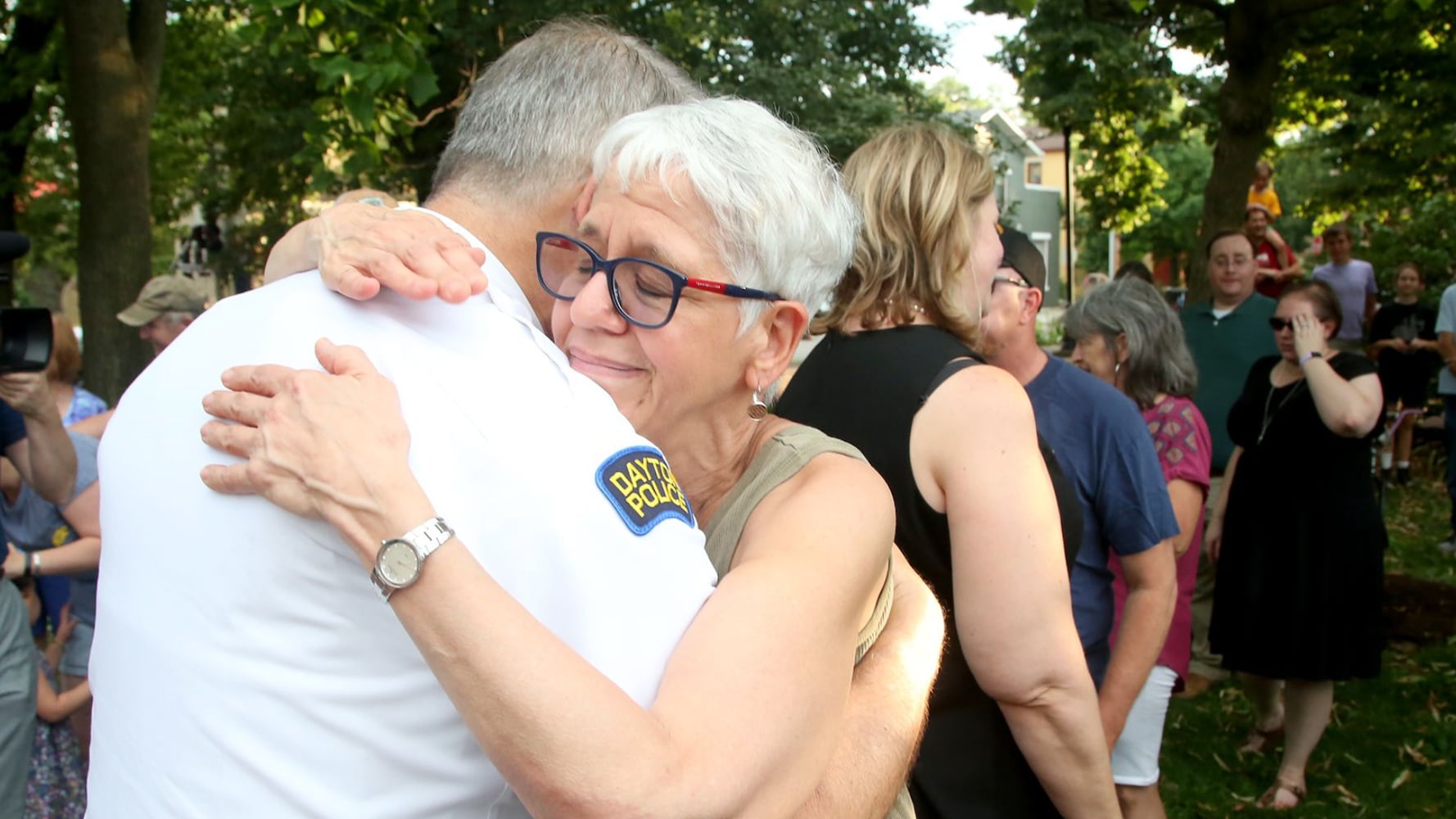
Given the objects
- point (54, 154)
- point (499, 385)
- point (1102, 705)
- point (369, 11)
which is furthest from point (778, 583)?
point (54, 154)

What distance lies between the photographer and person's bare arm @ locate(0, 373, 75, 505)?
4.04m

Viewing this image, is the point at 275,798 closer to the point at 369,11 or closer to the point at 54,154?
the point at 369,11

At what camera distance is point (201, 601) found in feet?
4.42

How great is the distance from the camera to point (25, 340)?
3.69 metres

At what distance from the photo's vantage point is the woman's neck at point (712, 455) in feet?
6.29

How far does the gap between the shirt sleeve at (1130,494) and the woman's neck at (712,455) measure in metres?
1.64

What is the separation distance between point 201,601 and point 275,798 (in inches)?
9.0

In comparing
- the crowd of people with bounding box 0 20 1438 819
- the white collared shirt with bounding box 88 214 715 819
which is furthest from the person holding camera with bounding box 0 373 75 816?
the white collared shirt with bounding box 88 214 715 819

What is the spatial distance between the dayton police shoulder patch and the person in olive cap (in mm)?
5776

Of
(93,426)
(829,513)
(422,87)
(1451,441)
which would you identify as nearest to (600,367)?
(829,513)

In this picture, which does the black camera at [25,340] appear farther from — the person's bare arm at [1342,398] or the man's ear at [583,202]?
the person's bare arm at [1342,398]

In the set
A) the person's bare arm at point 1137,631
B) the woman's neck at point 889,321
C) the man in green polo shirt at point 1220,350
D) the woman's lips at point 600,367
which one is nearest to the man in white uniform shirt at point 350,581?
the woman's lips at point 600,367

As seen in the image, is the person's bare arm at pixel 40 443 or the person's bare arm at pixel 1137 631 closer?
the person's bare arm at pixel 1137 631

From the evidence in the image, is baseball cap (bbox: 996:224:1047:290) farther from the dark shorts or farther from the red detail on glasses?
the dark shorts
